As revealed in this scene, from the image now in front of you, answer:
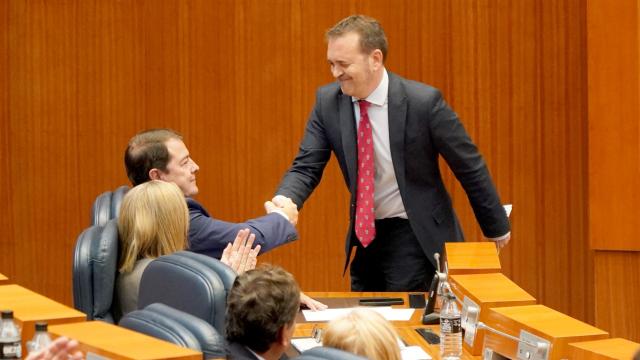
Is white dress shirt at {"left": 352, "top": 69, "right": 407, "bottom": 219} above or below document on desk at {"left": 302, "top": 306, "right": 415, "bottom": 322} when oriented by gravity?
above

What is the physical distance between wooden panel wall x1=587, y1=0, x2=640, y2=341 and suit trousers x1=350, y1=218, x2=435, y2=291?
1.78 meters

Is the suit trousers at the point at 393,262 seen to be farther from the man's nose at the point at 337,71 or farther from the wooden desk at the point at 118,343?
the wooden desk at the point at 118,343

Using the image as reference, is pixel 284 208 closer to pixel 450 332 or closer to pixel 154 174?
pixel 154 174

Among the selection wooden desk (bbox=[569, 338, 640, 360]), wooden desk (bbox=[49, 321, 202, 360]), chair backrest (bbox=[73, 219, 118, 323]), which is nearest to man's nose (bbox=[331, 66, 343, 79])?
chair backrest (bbox=[73, 219, 118, 323])

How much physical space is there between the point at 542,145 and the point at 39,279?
318 centimetres

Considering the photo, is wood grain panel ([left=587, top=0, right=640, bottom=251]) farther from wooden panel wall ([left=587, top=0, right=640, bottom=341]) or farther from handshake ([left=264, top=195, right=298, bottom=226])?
handshake ([left=264, top=195, right=298, bottom=226])

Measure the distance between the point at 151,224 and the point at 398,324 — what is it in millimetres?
901

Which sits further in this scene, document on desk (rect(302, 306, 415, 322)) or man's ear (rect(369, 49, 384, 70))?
man's ear (rect(369, 49, 384, 70))

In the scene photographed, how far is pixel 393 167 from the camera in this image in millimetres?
4492

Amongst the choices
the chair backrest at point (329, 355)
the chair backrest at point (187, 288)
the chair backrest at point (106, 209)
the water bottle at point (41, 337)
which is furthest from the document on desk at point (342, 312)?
the chair backrest at point (329, 355)

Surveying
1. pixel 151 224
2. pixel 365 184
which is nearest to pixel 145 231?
pixel 151 224

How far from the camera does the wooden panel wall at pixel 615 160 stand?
18.8 ft

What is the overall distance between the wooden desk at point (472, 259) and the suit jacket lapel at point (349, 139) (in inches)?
30.7

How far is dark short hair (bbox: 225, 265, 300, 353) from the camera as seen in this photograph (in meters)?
2.58
